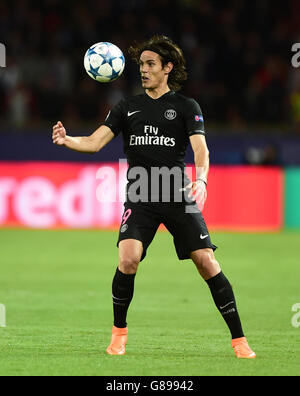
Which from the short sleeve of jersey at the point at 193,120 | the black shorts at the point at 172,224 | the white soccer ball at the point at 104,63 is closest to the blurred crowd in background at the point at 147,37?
the white soccer ball at the point at 104,63

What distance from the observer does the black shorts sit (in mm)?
6613

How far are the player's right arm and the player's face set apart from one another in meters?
0.48

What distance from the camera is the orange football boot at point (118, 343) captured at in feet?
22.1

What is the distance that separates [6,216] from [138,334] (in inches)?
373

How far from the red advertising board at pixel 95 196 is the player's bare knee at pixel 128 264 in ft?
32.1

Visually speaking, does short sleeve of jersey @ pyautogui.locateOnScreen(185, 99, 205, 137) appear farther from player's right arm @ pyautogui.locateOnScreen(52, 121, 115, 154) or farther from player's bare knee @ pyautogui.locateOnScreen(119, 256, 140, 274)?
player's bare knee @ pyautogui.locateOnScreen(119, 256, 140, 274)

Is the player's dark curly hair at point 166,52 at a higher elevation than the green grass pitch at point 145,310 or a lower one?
higher

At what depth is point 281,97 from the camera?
19.0 m

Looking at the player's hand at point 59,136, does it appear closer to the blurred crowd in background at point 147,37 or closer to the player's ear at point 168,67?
the player's ear at point 168,67

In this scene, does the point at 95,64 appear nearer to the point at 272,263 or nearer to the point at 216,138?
the point at 272,263

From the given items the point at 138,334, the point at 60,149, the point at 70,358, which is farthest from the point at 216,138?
the point at 70,358

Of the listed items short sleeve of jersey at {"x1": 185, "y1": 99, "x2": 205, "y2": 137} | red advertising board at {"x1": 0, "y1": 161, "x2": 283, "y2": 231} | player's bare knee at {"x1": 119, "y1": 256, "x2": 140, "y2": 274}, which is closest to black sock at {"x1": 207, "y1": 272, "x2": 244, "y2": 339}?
player's bare knee at {"x1": 119, "y1": 256, "x2": 140, "y2": 274}

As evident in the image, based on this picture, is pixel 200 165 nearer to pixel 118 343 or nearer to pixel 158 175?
pixel 158 175

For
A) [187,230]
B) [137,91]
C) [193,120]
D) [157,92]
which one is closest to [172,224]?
[187,230]
